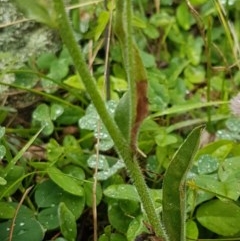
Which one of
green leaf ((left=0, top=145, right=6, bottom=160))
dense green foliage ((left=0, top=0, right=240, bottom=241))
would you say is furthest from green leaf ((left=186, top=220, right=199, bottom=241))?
green leaf ((left=0, top=145, right=6, bottom=160))

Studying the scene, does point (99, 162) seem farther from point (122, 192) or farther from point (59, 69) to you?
point (59, 69)

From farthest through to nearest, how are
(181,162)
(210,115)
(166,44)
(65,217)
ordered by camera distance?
(166,44)
(210,115)
(65,217)
(181,162)

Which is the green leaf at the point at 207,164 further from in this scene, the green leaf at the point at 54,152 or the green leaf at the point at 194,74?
the green leaf at the point at 194,74

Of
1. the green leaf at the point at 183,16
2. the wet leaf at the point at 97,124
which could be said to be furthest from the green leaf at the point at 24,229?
the green leaf at the point at 183,16

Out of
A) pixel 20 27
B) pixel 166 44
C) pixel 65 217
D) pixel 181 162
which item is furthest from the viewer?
pixel 166 44

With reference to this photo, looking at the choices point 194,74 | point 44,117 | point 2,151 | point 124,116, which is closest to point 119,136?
point 124,116

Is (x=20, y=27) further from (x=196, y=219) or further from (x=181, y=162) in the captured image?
(x=181, y=162)

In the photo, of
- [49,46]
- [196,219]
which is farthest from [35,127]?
[196,219]

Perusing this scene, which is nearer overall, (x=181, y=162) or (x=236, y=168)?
(x=181, y=162)
